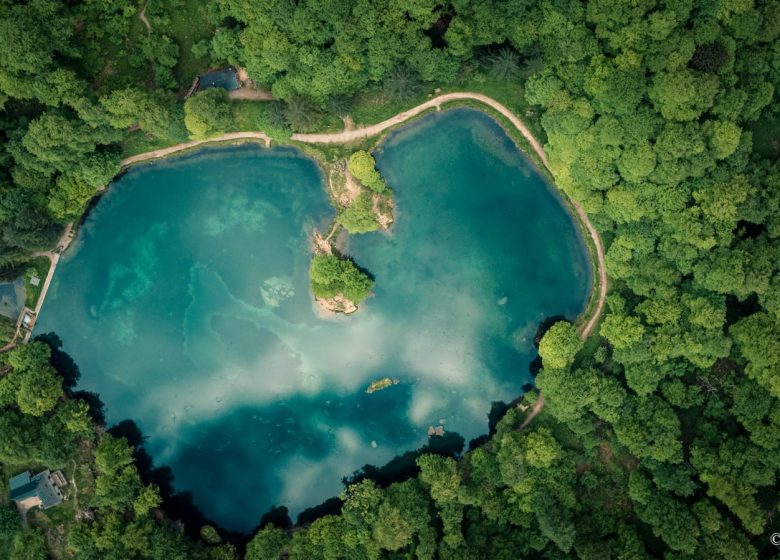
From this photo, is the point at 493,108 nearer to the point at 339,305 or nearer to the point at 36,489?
the point at 339,305

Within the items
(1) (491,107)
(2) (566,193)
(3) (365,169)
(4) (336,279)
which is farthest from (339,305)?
(2) (566,193)

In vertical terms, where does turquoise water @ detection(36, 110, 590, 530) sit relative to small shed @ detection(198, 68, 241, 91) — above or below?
below

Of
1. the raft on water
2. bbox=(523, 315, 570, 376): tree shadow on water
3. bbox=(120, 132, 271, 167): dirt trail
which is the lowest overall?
the raft on water

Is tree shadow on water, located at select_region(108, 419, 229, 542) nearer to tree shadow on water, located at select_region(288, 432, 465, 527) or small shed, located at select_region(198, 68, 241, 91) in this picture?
tree shadow on water, located at select_region(288, 432, 465, 527)

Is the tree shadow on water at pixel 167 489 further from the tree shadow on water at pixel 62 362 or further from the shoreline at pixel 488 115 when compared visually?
the shoreline at pixel 488 115

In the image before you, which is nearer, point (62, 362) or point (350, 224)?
point (350, 224)

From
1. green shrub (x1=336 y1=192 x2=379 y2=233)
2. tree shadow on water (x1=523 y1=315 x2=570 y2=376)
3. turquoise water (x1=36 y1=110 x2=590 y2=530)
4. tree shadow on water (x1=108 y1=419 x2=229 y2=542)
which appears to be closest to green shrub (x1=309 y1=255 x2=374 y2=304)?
turquoise water (x1=36 y1=110 x2=590 y2=530)
